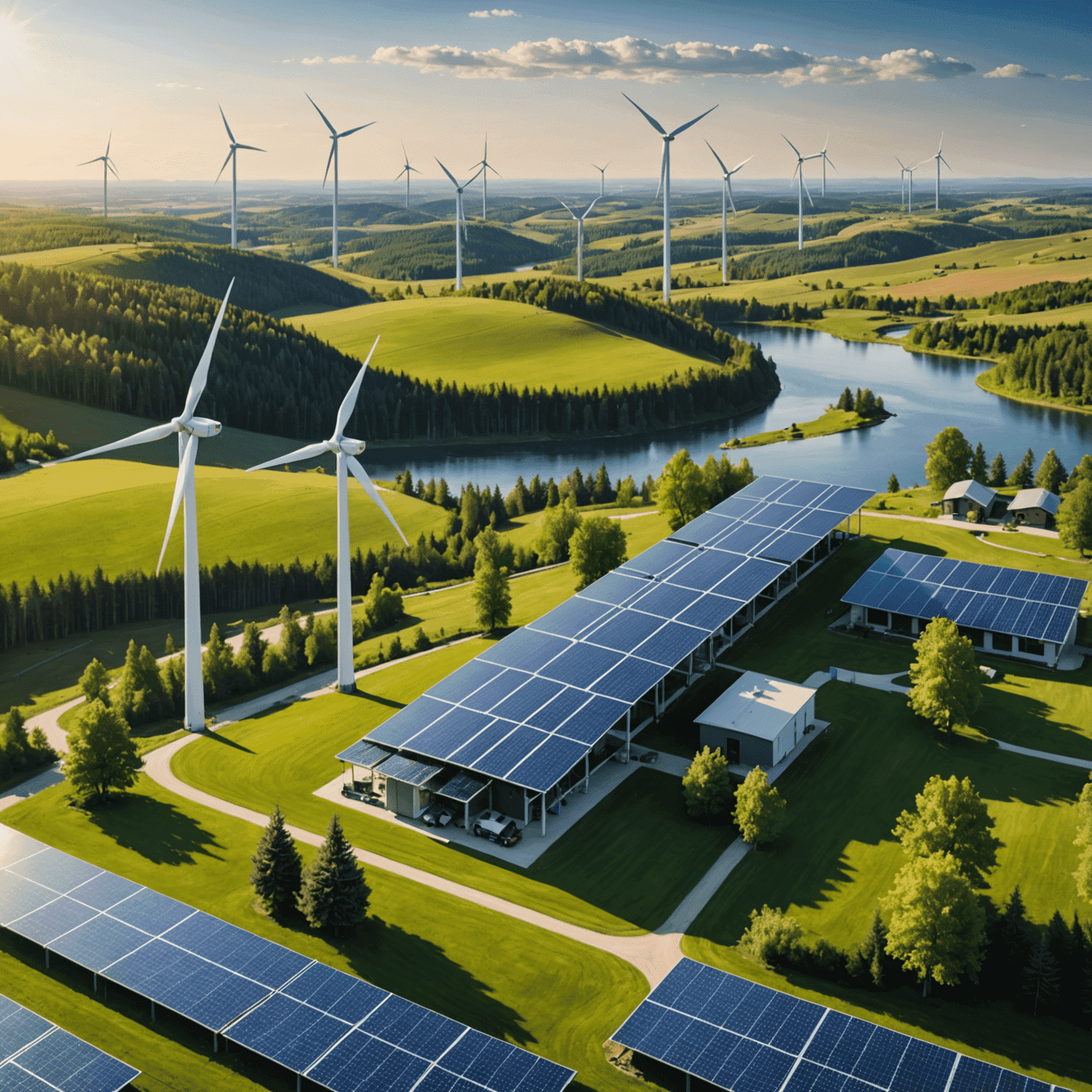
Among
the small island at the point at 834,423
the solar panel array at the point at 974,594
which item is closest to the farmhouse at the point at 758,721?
the solar panel array at the point at 974,594

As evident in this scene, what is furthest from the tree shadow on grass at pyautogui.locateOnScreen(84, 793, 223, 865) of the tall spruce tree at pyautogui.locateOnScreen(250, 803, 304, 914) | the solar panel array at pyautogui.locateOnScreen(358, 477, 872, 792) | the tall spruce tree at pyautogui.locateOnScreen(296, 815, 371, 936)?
the solar panel array at pyautogui.locateOnScreen(358, 477, 872, 792)

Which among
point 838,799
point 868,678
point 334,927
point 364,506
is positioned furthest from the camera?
point 364,506

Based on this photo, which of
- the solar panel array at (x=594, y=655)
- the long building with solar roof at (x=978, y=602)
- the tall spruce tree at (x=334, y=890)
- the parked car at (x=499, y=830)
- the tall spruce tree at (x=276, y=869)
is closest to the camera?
the tall spruce tree at (x=334, y=890)

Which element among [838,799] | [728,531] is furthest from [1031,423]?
[838,799]

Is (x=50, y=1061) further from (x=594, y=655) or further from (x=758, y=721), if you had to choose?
(x=758, y=721)

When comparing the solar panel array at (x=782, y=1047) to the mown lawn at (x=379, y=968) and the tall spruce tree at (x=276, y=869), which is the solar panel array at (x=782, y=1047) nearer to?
the mown lawn at (x=379, y=968)

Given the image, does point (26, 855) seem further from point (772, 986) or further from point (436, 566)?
point (436, 566)
